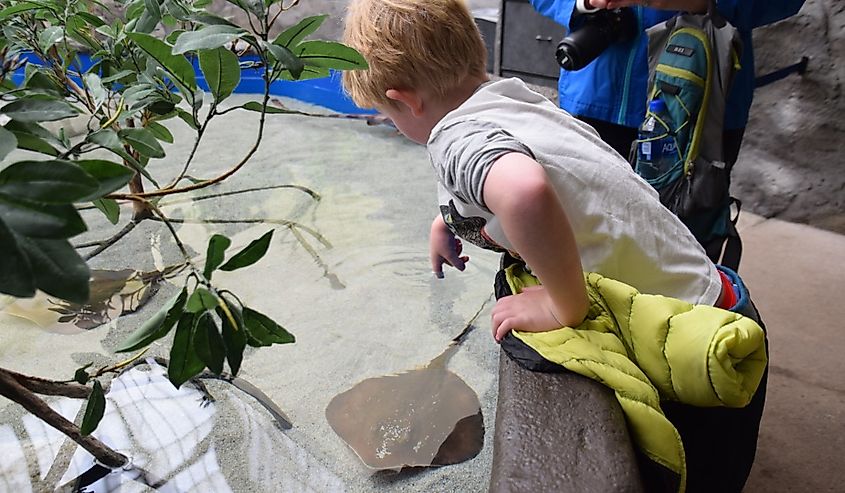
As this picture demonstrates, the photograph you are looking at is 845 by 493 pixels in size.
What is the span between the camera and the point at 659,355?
33.2 inches

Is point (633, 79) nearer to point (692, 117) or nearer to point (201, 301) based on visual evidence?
point (692, 117)

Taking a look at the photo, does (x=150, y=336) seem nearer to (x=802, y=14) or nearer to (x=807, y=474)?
(x=807, y=474)

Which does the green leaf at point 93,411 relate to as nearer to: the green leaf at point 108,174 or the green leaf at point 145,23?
the green leaf at point 108,174

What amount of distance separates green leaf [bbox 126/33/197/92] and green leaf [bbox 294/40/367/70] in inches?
6.0

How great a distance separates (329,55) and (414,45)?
0.96 feet

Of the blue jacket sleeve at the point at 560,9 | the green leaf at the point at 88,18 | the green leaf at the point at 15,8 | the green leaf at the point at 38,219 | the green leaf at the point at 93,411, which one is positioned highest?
the green leaf at the point at 15,8

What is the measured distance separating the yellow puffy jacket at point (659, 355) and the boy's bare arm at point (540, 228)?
1.8 inches

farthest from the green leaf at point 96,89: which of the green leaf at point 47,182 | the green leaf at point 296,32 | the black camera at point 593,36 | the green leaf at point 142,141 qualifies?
the black camera at point 593,36

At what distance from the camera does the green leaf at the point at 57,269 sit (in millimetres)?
406

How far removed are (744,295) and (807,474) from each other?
71cm

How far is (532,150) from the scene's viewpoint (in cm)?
88

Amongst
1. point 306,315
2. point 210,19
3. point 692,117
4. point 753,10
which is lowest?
point 306,315

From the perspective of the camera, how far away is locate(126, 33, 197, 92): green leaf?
0.76m

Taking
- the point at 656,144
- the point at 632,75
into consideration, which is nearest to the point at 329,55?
the point at 656,144
